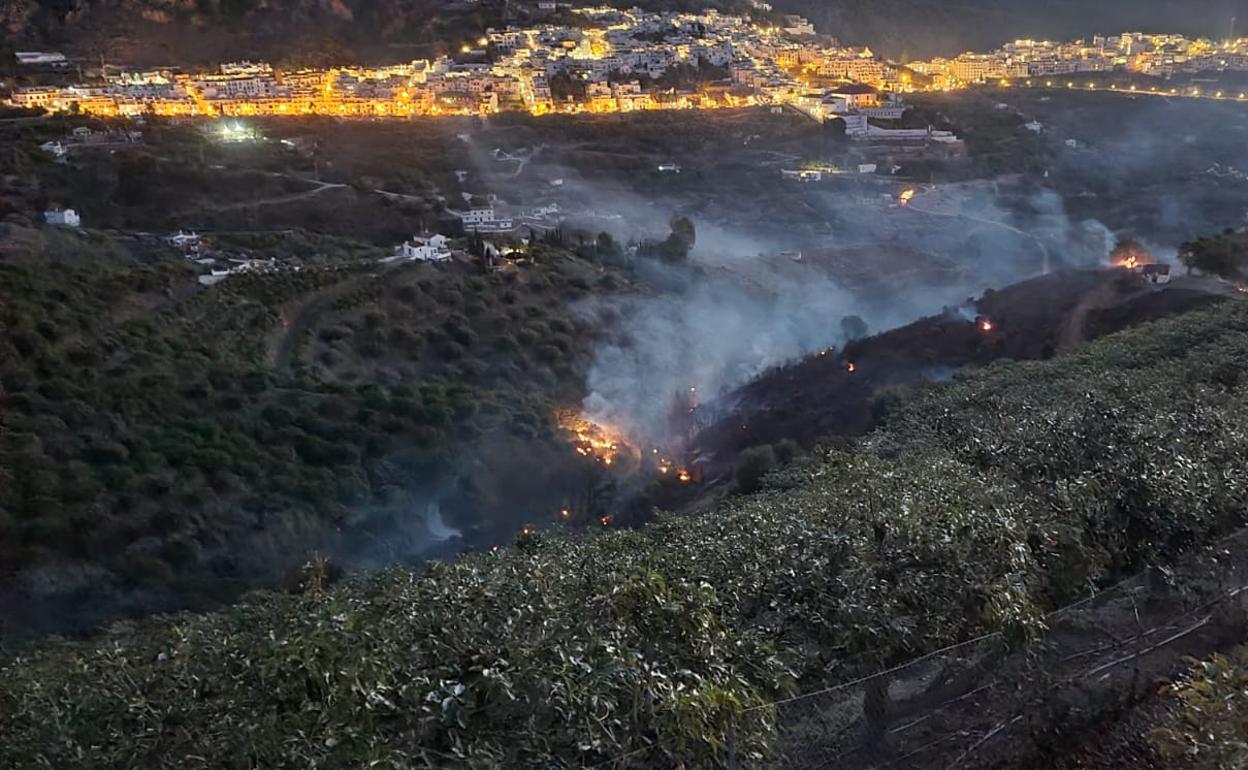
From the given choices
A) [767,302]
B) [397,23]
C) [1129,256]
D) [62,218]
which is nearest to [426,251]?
[62,218]

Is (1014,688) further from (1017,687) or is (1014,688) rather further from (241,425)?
(241,425)

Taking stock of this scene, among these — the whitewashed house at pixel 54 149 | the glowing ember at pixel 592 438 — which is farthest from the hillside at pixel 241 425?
the whitewashed house at pixel 54 149

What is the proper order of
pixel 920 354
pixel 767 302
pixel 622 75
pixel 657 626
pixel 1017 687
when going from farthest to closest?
1. pixel 622 75
2. pixel 767 302
3. pixel 920 354
4. pixel 1017 687
5. pixel 657 626

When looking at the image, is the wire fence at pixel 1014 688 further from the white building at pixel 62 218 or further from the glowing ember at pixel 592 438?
the white building at pixel 62 218

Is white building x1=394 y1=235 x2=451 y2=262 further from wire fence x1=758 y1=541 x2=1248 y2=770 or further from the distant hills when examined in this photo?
the distant hills

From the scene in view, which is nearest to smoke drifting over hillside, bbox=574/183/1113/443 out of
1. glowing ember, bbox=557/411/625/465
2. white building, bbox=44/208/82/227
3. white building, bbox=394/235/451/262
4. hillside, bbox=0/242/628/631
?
glowing ember, bbox=557/411/625/465

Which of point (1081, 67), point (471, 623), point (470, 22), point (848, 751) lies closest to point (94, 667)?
point (471, 623)
